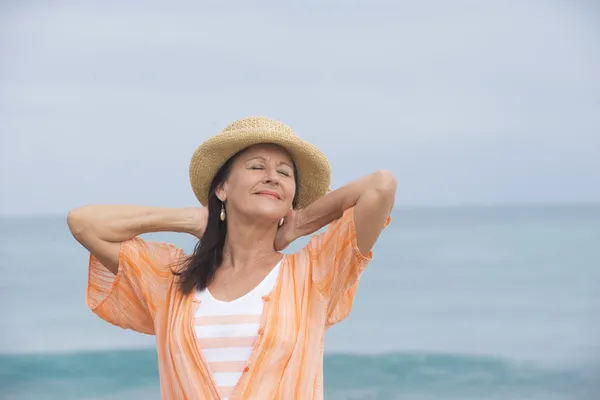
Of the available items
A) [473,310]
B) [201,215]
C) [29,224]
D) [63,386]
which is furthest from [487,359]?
[29,224]

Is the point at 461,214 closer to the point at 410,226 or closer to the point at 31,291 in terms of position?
the point at 410,226

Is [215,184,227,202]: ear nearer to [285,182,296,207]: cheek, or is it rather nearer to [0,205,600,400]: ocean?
[285,182,296,207]: cheek

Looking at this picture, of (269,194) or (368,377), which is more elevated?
(368,377)

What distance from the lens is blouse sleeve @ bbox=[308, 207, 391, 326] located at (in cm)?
267

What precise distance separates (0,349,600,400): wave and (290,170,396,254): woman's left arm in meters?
5.55

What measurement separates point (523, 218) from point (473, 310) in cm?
840

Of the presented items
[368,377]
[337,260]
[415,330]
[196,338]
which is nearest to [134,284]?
[196,338]

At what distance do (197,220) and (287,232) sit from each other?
26 cm

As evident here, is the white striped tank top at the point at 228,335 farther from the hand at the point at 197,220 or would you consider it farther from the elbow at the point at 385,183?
the elbow at the point at 385,183

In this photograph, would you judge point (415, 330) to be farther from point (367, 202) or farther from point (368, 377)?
point (367, 202)

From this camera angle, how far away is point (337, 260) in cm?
271

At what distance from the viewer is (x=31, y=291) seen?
12.3 m

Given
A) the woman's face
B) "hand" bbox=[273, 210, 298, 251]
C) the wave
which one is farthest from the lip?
the wave

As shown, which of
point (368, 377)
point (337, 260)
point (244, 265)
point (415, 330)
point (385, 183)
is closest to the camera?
point (385, 183)
